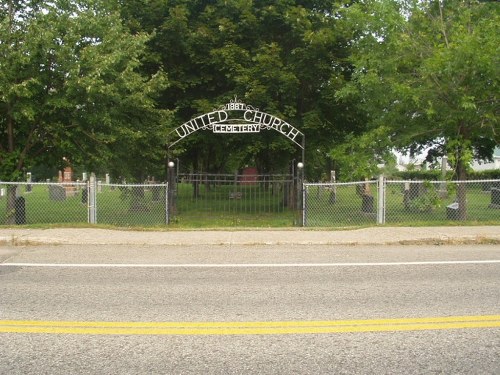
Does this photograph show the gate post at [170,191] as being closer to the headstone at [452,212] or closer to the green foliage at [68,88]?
the green foliage at [68,88]

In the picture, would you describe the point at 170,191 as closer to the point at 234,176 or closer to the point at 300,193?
the point at 234,176

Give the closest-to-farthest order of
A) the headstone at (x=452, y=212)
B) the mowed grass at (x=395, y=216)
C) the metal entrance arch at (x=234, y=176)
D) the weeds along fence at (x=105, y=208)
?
the weeds along fence at (x=105, y=208), the metal entrance arch at (x=234, y=176), the mowed grass at (x=395, y=216), the headstone at (x=452, y=212)

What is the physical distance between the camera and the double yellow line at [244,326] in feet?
15.5

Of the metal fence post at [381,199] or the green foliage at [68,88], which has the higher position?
the green foliage at [68,88]

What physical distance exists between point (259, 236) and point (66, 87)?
21.8ft

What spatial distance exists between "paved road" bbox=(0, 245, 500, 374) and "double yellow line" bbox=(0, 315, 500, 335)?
21 millimetres

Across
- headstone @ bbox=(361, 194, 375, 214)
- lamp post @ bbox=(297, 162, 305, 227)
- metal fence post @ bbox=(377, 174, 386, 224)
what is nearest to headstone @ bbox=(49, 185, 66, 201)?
headstone @ bbox=(361, 194, 375, 214)

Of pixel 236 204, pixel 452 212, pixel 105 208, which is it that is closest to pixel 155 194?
pixel 105 208

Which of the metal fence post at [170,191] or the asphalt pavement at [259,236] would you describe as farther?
the metal fence post at [170,191]

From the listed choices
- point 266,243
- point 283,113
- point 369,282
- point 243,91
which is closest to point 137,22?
point 243,91

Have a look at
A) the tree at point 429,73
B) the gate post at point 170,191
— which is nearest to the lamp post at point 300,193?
the tree at point 429,73

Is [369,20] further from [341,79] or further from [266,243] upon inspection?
[266,243]

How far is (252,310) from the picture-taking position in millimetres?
5473

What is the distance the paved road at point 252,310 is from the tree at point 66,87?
5.17 meters
